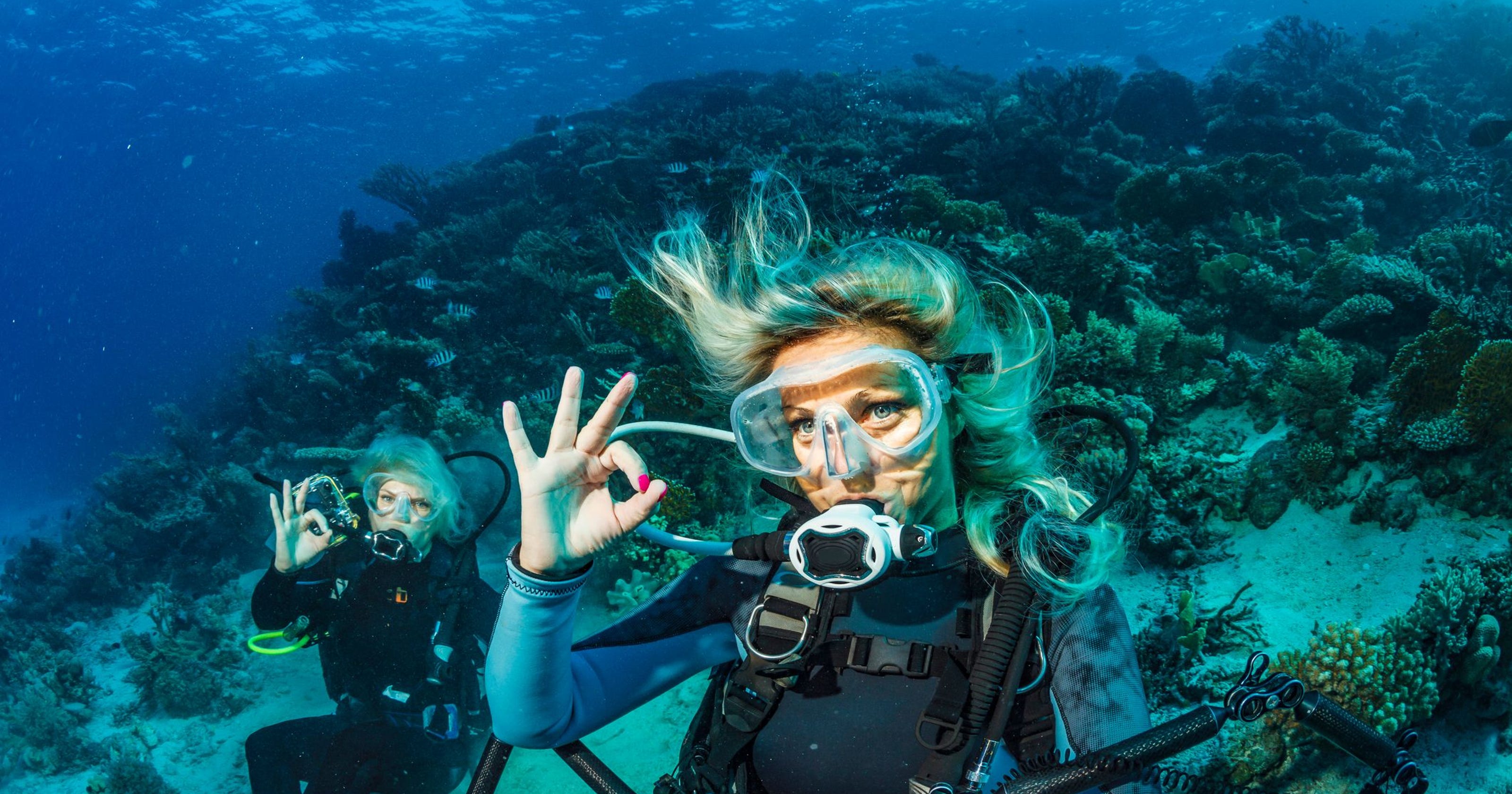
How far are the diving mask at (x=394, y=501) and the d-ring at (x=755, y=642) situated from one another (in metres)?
3.54

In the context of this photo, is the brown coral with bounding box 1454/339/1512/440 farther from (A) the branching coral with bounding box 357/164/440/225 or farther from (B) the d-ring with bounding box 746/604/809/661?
(A) the branching coral with bounding box 357/164/440/225

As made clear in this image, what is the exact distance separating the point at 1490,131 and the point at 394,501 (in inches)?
638

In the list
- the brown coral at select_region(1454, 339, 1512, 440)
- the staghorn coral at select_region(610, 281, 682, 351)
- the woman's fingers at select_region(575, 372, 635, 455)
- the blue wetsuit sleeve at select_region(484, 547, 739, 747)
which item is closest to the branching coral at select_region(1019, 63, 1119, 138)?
the staghorn coral at select_region(610, 281, 682, 351)

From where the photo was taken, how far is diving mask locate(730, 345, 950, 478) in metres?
1.85

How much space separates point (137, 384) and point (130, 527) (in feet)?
192

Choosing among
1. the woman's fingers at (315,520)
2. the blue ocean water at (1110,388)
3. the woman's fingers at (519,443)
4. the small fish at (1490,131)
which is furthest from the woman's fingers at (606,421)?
the small fish at (1490,131)

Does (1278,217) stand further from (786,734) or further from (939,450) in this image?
(786,734)

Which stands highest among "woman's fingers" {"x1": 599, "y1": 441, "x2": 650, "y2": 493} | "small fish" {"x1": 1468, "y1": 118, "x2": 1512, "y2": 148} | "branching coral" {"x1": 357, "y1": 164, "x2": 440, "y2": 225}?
"woman's fingers" {"x1": 599, "y1": 441, "x2": 650, "y2": 493}

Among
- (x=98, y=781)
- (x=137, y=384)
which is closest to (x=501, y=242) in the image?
(x=98, y=781)

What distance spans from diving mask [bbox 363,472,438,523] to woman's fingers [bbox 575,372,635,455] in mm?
3540

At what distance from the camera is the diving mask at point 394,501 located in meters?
4.50

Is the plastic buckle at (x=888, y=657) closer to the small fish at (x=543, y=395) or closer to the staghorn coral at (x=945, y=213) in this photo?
the small fish at (x=543, y=395)

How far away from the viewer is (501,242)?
12.8m

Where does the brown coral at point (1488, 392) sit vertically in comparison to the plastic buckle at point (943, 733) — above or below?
below
